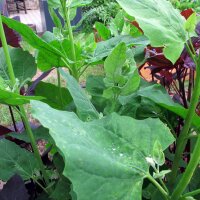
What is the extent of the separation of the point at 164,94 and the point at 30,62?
0.26 meters

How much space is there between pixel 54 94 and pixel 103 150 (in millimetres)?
332

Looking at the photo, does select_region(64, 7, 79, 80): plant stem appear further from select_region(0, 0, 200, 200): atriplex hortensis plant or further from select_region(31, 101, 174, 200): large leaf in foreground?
Answer: select_region(31, 101, 174, 200): large leaf in foreground

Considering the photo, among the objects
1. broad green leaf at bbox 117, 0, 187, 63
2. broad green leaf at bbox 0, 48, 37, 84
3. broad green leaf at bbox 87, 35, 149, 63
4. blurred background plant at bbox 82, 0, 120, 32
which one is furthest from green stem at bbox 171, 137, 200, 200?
blurred background plant at bbox 82, 0, 120, 32

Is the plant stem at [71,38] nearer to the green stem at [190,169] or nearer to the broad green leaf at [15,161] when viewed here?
the broad green leaf at [15,161]

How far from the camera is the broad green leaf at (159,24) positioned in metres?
0.43

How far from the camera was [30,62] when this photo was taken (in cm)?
64

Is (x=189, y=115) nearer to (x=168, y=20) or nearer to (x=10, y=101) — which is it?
(x=168, y=20)

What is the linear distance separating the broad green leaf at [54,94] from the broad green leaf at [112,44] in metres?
0.10

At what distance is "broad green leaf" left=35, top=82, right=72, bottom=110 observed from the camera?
665 millimetres

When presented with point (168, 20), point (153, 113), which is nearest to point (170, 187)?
point (153, 113)

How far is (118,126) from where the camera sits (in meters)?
0.40

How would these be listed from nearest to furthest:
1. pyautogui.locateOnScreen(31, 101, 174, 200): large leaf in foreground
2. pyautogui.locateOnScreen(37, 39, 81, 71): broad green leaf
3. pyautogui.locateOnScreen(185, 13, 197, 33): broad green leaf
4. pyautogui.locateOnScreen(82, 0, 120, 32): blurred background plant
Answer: pyautogui.locateOnScreen(31, 101, 174, 200): large leaf in foreground < pyautogui.locateOnScreen(185, 13, 197, 33): broad green leaf < pyautogui.locateOnScreen(37, 39, 81, 71): broad green leaf < pyautogui.locateOnScreen(82, 0, 120, 32): blurred background plant

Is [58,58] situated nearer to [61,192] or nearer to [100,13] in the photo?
[61,192]

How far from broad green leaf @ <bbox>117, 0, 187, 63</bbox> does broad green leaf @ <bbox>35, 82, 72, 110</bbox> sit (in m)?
0.27
